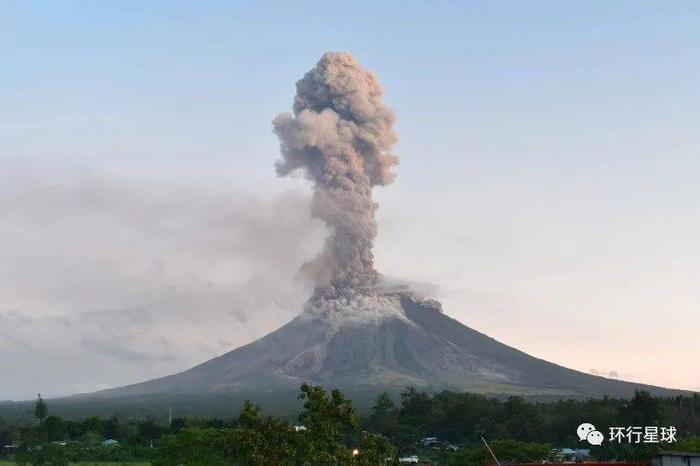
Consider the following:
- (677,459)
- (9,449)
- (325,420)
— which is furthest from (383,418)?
(677,459)

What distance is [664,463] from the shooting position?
48.6 metres

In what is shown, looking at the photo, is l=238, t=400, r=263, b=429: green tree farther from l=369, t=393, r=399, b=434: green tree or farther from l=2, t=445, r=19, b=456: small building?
l=2, t=445, r=19, b=456: small building

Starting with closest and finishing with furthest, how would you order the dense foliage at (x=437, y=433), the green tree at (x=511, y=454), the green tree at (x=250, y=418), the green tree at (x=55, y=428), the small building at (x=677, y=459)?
the small building at (x=677, y=459)
the green tree at (x=250, y=418)
the dense foliage at (x=437, y=433)
the green tree at (x=511, y=454)
the green tree at (x=55, y=428)

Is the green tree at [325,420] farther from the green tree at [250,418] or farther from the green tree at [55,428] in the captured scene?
the green tree at [55,428]

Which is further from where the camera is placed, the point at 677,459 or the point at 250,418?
the point at 250,418

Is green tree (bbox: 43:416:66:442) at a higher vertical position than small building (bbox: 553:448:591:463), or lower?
higher

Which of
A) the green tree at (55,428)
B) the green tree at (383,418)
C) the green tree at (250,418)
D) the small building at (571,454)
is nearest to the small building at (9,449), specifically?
the green tree at (55,428)

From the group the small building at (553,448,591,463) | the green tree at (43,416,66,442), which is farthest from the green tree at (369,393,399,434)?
the green tree at (43,416,66,442)

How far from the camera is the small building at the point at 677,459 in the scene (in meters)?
46.5

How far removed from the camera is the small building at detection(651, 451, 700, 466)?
46531 mm

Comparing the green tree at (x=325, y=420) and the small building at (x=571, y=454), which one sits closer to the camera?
the green tree at (x=325, y=420)

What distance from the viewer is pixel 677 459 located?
156 ft

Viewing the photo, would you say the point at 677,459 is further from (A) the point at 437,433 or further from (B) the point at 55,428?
(B) the point at 55,428

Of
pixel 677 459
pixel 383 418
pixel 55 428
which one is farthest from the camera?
pixel 383 418
